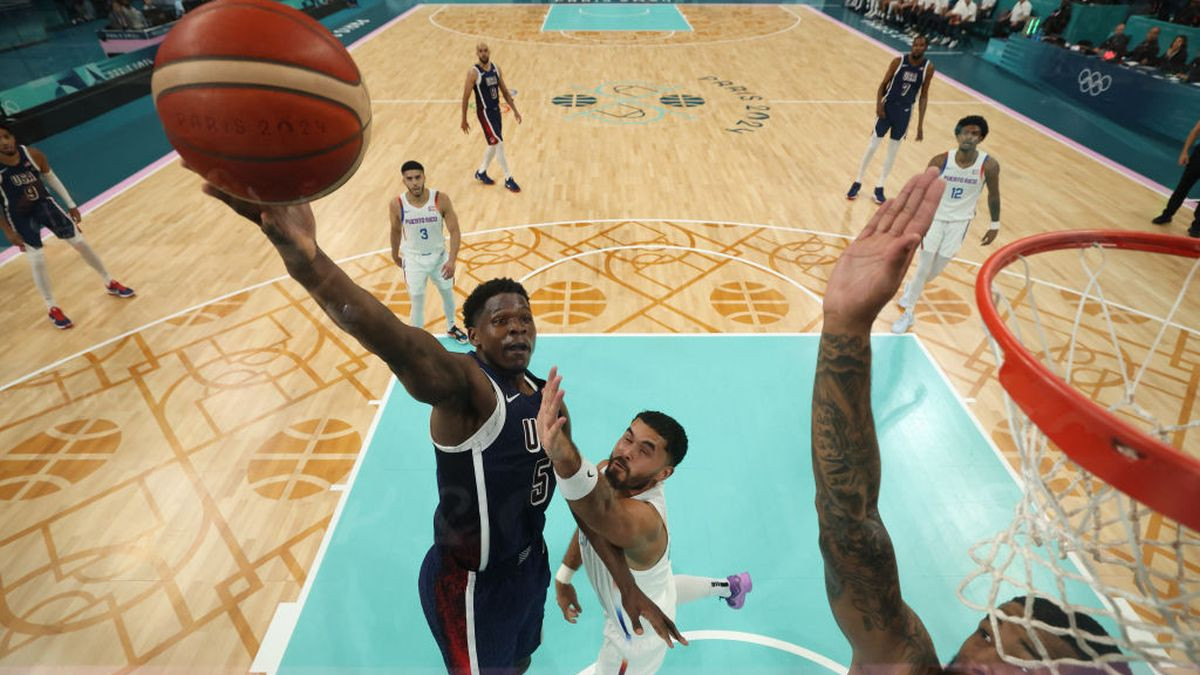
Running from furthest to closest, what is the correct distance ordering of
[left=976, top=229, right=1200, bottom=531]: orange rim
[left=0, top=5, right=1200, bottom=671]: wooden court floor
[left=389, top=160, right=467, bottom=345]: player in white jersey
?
[left=389, top=160, right=467, bottom=345]: player in white jersey, [left=0, top=5, right=1200, bottom=671]: wooden court floor, [left=976, top=229, right=1200, bottom=531]: orange rim

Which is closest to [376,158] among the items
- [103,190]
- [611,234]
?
[103,190]

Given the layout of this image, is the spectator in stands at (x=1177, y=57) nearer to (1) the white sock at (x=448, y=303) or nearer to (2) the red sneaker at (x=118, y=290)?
(1) the white sock at (x=448, y=303)

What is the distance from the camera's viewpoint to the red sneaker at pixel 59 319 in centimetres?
512

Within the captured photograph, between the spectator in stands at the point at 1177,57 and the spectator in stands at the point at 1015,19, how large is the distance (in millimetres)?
4830

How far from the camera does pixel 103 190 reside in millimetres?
7613

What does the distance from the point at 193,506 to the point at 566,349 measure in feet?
8.70

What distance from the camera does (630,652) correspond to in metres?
2.27

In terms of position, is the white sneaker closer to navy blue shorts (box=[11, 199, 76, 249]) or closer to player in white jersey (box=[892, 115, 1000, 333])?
player in white jersey (box=[892, 115, 1000, 333])

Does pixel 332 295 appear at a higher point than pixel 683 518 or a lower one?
higher

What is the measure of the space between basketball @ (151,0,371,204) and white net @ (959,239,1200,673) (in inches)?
69.1

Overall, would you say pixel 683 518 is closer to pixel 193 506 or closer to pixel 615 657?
pixel 615 657

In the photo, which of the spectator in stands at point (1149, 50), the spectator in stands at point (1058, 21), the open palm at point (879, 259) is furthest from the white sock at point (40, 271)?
the spectator in stands at point (1058, 21)

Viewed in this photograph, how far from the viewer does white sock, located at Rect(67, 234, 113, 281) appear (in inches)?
202

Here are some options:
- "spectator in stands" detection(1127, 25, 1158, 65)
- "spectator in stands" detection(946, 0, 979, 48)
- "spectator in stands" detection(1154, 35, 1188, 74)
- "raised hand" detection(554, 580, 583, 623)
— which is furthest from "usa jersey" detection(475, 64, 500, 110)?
"spectator in stands" detection(946, 0, 979, 48)
